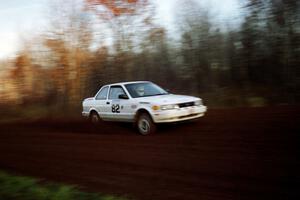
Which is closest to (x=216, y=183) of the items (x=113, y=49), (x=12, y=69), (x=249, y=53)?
(x=249, y=53)

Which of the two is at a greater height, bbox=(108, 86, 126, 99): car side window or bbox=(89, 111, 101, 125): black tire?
bbox=(108, 86, 126, 99): car side window

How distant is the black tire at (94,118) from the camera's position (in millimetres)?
14250

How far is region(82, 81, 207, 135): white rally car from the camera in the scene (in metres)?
11.2

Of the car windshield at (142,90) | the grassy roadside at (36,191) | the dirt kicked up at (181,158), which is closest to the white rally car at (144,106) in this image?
the car windshield at (142,90)

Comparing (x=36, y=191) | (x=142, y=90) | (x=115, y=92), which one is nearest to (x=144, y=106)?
(x=142, y=90)

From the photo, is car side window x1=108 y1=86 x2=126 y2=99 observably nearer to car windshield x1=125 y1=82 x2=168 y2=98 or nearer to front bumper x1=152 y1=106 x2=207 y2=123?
car windshield x1=125 y1=82 x2=168 y2=98

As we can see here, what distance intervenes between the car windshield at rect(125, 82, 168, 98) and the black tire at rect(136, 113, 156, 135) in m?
0.87

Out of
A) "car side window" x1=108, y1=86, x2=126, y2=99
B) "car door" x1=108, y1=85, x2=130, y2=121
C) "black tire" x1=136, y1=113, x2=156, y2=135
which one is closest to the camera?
"black tire" x1=136, y1=113, x2=156, y2=135

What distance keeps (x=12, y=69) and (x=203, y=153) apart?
101 feet

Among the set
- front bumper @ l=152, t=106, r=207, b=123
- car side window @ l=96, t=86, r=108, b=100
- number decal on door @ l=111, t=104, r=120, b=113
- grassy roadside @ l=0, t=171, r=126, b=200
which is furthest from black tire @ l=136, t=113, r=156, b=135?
grassy roadside @ l=0, t=171, r=126, b=200

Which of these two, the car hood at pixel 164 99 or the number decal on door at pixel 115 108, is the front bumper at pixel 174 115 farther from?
the number decal on door at pixel 115 108

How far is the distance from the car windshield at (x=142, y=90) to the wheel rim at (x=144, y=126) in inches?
38.5

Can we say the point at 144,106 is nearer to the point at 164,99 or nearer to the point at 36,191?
the point at 164,99

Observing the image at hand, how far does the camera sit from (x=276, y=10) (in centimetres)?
1855
